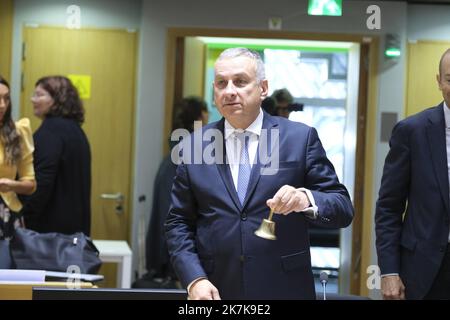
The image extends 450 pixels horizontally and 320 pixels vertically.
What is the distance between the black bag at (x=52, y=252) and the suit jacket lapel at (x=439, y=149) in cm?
143

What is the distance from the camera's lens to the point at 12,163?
3367mm

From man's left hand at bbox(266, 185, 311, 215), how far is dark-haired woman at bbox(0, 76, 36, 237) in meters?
1.85

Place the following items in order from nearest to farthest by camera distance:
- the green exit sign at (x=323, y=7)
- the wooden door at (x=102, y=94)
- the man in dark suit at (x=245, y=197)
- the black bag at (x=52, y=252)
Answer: the man in dark suit at (x=245, y=197) < the black bag at (x=52, y=252) < the green exit sign at (x=323, y=7) < the wooden door at (x=102, y=94)

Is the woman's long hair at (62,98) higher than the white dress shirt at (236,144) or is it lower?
higher

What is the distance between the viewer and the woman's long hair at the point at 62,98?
3768 mm

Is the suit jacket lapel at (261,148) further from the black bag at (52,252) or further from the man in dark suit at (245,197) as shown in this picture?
the black bag at (52,252)

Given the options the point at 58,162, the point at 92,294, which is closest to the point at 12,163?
the point at 58,162

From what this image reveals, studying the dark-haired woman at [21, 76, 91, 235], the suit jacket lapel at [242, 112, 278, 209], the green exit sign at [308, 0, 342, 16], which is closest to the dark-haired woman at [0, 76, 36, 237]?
the dark-haired woman at [21, 76, 91, 235]

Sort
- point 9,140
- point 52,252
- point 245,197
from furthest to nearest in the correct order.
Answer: point 9,140 < point 52,252 < point 245,197

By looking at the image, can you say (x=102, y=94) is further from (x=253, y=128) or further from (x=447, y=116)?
(x=253, y=128)

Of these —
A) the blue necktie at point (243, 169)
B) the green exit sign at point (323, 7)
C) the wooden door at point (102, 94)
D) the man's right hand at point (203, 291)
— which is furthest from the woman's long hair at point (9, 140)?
the green exit sign at point (323, 7)

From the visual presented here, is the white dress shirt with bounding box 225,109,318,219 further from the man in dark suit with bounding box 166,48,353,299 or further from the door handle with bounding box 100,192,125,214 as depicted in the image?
the door handle with bounding box 100,192,125,214

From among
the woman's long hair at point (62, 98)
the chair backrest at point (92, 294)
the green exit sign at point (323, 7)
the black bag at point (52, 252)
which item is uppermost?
the green exit sign at point (323, 7)

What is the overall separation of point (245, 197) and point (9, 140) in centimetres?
170
